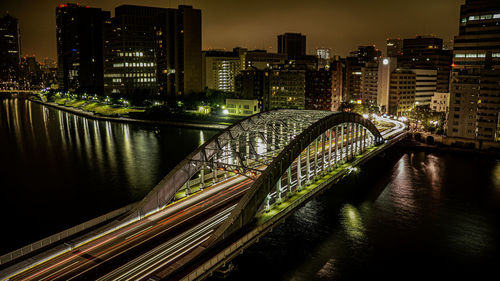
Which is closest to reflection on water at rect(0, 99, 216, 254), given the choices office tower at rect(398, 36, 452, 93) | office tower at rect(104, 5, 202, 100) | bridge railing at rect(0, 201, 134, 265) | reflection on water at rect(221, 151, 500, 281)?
bridge railing at rect(0, 201, 134, 265)

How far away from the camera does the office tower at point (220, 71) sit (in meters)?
109

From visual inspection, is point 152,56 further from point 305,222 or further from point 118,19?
point 305,222

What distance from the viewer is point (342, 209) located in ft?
78.2

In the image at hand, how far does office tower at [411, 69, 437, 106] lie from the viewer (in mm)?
77644

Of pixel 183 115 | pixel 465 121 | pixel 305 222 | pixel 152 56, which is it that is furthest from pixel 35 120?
pixel 465 121

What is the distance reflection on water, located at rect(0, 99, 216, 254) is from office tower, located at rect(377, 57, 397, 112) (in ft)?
124

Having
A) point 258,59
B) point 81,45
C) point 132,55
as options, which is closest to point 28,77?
point 81,45

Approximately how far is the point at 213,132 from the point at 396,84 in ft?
128

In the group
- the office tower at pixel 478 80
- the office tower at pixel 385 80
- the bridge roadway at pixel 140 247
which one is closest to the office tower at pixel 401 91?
the office tower at pixel 385 80

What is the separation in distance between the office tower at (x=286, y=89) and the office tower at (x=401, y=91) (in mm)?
19673

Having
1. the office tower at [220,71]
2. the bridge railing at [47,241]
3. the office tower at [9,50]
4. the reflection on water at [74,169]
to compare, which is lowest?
the reflection on water at [74,169]

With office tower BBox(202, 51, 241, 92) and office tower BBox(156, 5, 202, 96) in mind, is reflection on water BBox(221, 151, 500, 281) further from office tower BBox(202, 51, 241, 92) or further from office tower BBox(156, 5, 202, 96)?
office tower BBox(202, 51, 241, 92)

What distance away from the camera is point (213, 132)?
56.3 meters

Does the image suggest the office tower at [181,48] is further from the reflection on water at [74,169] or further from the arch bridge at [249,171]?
the arch bridge at [249,171]
